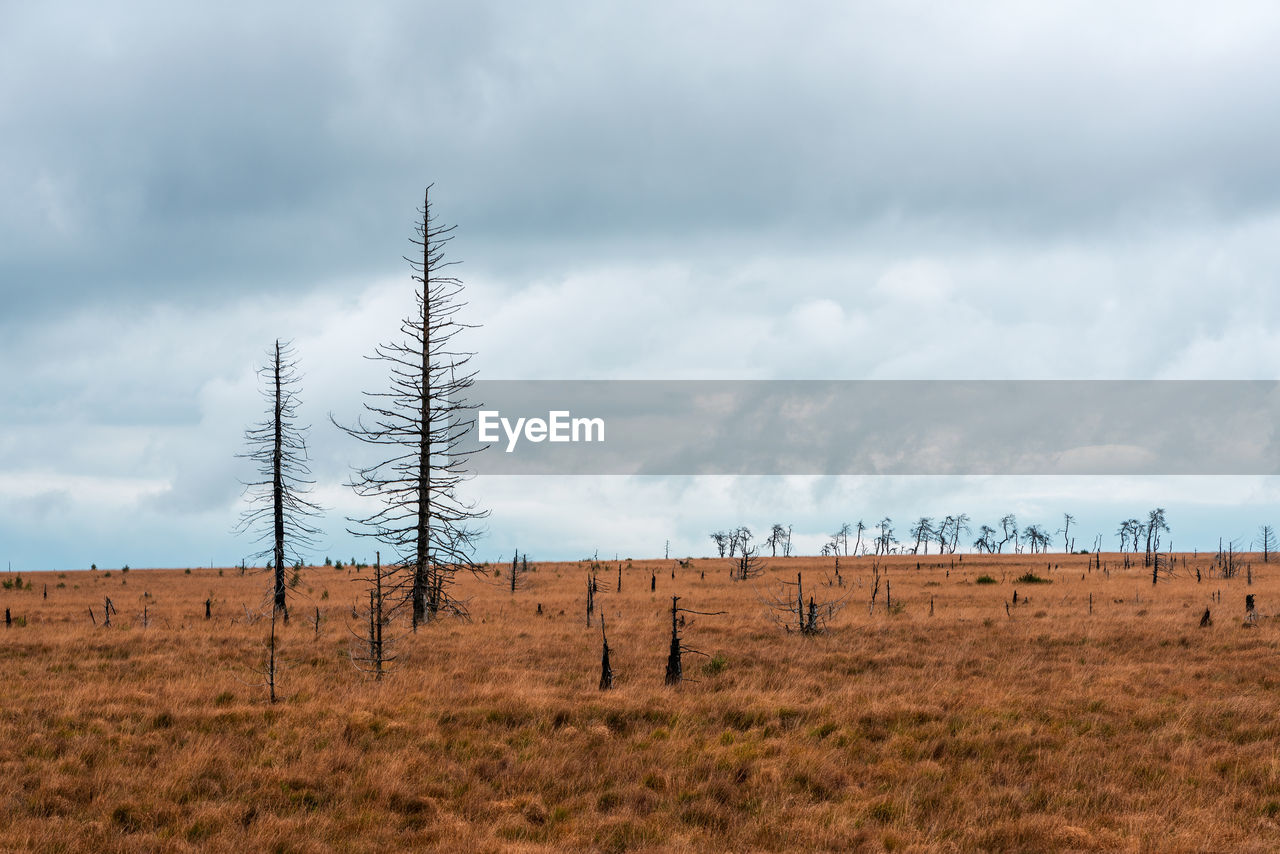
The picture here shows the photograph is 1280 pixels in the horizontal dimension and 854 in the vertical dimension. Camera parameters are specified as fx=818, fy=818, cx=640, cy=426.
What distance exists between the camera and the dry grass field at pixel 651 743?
976cm

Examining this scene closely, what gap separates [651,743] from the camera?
1284 centimetres

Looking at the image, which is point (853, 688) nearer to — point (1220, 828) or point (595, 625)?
point (1220, 828)

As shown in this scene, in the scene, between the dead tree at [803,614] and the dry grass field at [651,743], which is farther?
the dead tree at [803,614]

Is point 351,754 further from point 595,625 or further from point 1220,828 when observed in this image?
point 595,625

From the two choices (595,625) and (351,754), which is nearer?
(351,754)

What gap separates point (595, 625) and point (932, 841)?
18.2 meters

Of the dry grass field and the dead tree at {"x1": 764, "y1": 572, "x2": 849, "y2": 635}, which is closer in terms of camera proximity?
the dry grass field

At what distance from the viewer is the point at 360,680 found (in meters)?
17.7

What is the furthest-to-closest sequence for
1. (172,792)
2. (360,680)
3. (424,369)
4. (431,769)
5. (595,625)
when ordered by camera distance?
(424,369) < (595,625) < (360,680) < (431,769) < (172,792)

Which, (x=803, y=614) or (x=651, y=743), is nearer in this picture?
(x=651, y=743)

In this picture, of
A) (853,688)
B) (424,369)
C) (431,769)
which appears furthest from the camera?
(424,369)

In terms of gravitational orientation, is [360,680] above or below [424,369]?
below

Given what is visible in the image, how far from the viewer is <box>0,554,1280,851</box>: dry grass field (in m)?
9.76

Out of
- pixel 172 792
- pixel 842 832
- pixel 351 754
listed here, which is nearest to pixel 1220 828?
pixel 842 832
